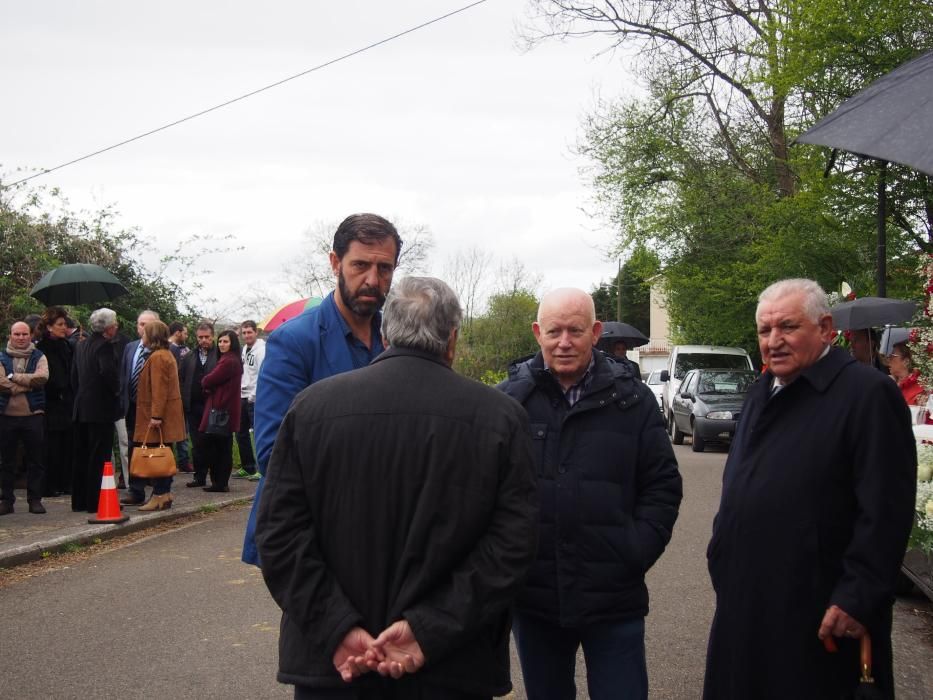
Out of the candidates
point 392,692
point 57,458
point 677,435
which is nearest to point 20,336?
point 57,458

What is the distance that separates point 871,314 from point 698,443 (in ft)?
27.2

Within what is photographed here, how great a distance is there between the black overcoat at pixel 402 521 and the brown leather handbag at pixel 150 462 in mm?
7851

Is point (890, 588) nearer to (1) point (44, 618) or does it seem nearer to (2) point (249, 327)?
(1) point (44, 618)

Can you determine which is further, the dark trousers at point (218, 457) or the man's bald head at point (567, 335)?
the dark trousers at point (218, 457)

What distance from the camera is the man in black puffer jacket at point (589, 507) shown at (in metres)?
3.38

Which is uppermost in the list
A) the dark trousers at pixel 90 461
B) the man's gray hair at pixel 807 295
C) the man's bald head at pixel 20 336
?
the man's gray hair at pixel 807 295

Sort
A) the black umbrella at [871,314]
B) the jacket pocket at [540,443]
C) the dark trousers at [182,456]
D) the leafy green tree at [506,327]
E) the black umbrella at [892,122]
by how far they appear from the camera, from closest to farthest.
A: the jacket pocket at [540,443], the black umbrella at [892,122], the black umbrella at [871,314], the dark trousers at [182,456], the leafy green tree at [506,327]

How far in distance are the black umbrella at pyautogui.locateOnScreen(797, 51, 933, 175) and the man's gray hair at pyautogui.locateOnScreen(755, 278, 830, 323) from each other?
1.94ft

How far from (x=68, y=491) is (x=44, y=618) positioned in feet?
18.9

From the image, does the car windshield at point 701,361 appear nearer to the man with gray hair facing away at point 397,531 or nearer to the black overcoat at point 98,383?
the black overcoat at point 98,383

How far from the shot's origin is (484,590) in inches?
106

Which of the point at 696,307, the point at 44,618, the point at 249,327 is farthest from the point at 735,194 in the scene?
the point at 44,618

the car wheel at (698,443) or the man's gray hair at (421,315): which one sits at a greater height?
the man's gray hair at (421,315)

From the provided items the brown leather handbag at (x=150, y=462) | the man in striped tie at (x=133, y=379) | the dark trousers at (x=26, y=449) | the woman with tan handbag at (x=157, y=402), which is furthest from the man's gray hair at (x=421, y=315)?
the man in striped tie at (x=133, y=379)
